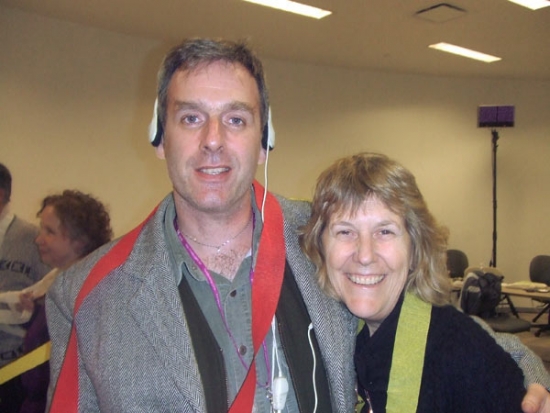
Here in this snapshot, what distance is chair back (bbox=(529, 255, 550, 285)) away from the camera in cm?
657

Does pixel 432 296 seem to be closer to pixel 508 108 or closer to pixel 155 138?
pixel 155 138

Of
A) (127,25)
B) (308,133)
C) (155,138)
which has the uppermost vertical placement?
(127,25)

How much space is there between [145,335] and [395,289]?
64cm

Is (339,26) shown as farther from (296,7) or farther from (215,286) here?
(215,286)

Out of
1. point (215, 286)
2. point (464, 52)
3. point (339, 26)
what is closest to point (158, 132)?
point (215, 286)

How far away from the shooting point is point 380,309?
136 centimetres

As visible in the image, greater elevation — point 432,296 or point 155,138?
point 155,138

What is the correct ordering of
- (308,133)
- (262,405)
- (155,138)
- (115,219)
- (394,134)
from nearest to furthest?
(262,405) → (155,138) → (115,219) → (308,133) → (394,134)

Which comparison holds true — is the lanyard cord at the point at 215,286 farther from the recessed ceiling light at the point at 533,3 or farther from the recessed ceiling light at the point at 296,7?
the recessed ceiling light at the point at 533,3

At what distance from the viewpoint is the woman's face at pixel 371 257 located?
4.44ft

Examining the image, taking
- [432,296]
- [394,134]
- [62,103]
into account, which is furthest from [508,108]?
[432,296]

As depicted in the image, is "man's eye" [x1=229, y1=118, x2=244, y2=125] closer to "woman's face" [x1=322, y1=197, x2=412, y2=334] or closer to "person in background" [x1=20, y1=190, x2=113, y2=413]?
"woman's face" [x1=322, y1=197, x2=412, y2=334]

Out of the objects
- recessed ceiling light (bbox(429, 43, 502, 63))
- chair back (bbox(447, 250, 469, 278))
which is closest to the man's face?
recessed ceiling light (bbox(429, 43, 502, 63))

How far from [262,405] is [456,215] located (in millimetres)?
8192
